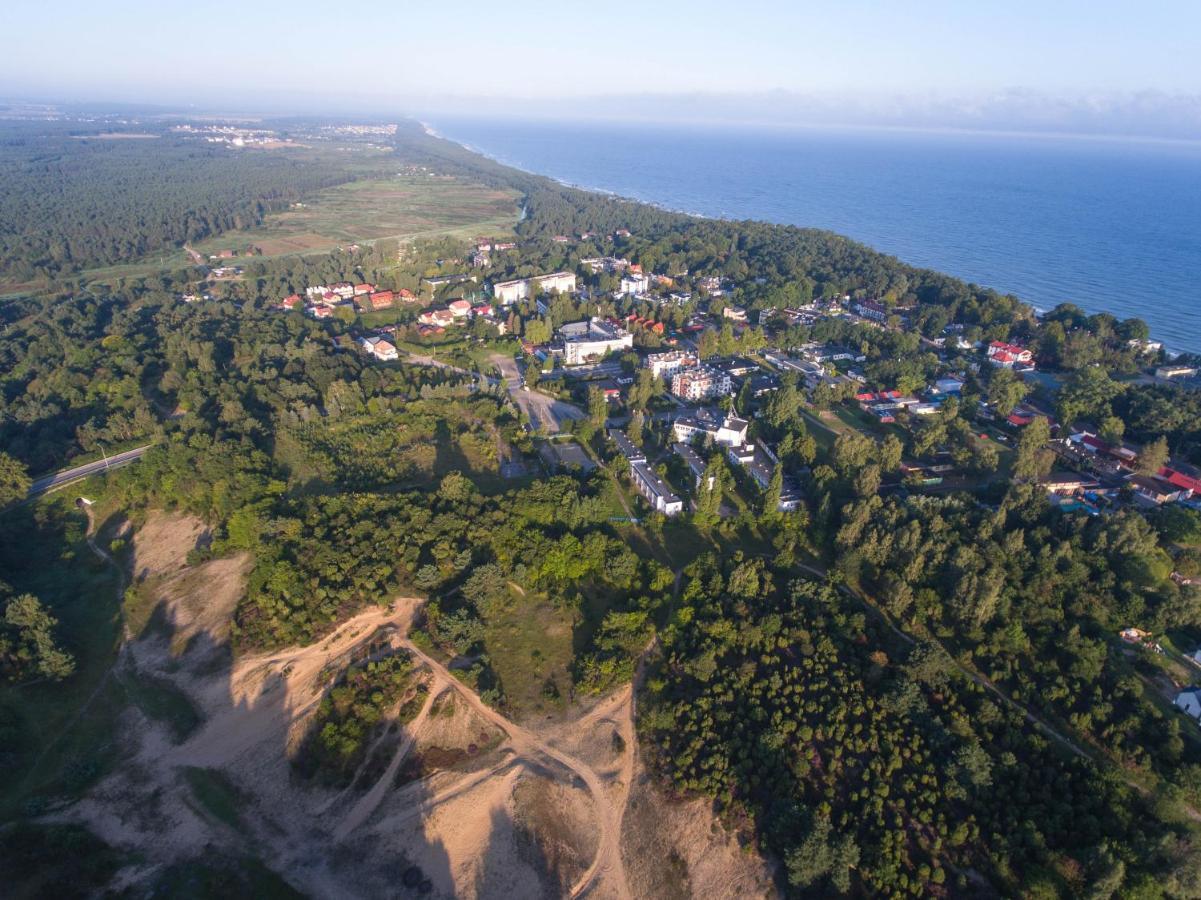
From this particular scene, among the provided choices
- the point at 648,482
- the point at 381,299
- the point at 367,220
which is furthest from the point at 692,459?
the point at 367,220

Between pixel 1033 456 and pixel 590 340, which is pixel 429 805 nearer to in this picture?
pixel 1033 456

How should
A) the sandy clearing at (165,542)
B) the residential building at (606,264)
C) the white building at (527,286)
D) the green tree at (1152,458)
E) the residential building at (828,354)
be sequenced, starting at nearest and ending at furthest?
the sandy clearing at (165,542)
the green tree at (1152,458)
the residential building at (828,354)
the white building at (527,286)
the residential building at (606,264)

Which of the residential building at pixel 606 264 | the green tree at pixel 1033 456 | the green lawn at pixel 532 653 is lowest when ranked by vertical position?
the green lawn at pixel 532 653

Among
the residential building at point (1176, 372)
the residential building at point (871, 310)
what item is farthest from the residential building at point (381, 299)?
the residential building at point (1176, 372)

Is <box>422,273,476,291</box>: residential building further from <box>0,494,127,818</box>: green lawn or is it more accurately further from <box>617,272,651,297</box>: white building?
<box>0,494,127,818</box>: green lawn

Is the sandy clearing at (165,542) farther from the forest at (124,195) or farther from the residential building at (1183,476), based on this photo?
the forest at (124,195)
